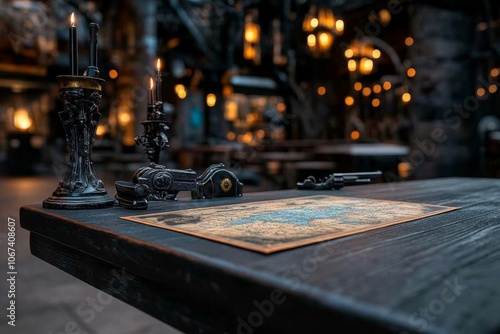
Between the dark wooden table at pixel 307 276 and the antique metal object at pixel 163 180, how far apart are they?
25 centimetres

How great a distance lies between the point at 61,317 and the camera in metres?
2.20

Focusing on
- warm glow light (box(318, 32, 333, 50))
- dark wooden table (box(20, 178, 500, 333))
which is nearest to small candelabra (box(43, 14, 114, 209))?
dark wooden table (box(20, 178, 500, 333))

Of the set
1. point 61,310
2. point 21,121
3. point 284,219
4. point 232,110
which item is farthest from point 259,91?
point 284,219

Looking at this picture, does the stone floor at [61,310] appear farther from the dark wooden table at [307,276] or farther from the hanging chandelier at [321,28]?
the hanging chandelier at [321,28]

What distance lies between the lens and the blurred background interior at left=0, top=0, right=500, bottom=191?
6199mm

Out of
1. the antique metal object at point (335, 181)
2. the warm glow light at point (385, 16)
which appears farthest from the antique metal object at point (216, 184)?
the warm glow light at point (385, 16)

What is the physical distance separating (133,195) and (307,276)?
83cm

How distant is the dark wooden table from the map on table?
0.04 meters

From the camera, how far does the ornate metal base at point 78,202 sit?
1338mm

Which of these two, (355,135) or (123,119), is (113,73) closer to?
(123,119)

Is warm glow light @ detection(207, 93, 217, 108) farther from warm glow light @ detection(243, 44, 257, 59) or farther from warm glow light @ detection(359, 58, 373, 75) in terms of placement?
warm glow light @ detection(359, 58, 373, 75)

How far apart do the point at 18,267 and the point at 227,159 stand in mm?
6137

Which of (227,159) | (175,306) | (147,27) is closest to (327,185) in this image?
(175,306)

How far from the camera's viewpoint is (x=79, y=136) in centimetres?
143
